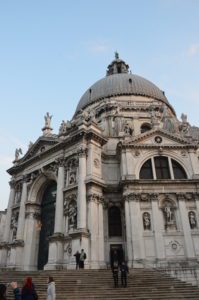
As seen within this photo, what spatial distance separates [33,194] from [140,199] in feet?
36.5

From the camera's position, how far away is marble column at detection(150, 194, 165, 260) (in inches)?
805

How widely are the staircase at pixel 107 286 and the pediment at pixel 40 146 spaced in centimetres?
1370

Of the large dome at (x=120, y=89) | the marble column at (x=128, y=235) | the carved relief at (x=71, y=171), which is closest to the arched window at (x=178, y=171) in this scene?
the marble column at (x=128, y=235)

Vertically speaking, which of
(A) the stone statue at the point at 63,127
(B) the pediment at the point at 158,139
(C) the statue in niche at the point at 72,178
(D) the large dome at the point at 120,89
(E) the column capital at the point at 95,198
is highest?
(D) the large dome at the point at 120,89

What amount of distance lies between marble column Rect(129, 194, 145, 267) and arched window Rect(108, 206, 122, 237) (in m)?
2.35

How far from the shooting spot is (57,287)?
1355 centimetres

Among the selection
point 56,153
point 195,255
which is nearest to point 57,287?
point 195,255

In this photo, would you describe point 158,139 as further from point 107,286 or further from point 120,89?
point 107,286

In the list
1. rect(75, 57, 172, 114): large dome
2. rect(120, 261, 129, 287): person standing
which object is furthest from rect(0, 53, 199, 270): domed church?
rect(75, 57, 172, 114): large dome

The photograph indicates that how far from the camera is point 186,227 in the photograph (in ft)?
70.0

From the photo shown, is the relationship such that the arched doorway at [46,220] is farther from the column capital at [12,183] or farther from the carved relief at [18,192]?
the column capital at [12,183]

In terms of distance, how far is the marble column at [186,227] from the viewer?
20.4 metres

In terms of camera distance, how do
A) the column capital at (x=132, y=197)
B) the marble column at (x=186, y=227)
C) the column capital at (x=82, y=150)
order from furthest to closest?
1. the column capital at (x=82, y=150)
2. the column capital at (x=132, y=197)
3. the marble column at (x=186, y=227)

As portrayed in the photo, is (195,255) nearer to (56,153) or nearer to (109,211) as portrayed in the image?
(109,211)
